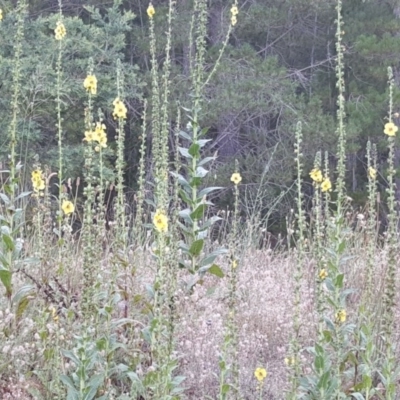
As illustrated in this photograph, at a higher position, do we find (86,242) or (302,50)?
(302,50)

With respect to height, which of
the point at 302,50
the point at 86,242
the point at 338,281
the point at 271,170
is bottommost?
the point at 271,170

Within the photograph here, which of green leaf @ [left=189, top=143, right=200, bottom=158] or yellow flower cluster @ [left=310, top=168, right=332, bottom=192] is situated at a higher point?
green leaf @ [left=189, top=143, right=200, bottom=158]

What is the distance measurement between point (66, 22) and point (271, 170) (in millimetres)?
4644

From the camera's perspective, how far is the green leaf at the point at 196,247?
4.48m

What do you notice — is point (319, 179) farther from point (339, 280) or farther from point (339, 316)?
point (339, 316)

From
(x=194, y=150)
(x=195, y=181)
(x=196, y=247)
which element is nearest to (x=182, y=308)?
(x=196, y=247)

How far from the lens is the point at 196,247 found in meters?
4.51

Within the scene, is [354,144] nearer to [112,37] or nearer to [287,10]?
[287,10]

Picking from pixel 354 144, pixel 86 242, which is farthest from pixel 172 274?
pixel 354 144

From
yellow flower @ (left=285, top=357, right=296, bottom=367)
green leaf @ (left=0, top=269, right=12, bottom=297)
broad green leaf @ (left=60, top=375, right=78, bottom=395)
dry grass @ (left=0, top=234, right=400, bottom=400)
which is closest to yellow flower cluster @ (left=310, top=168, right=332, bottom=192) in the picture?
dry grass @ (left=0, top=234, right=400, bottom=400)

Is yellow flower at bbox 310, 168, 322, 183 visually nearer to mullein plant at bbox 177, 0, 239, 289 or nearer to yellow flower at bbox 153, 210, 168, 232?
yellow flower at bbox 153, 210, 168, 232

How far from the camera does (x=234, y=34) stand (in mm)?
14453

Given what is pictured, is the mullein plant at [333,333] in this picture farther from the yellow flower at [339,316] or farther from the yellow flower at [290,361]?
the yellow flower at [290,361]

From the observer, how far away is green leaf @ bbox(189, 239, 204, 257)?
4.48 metres
